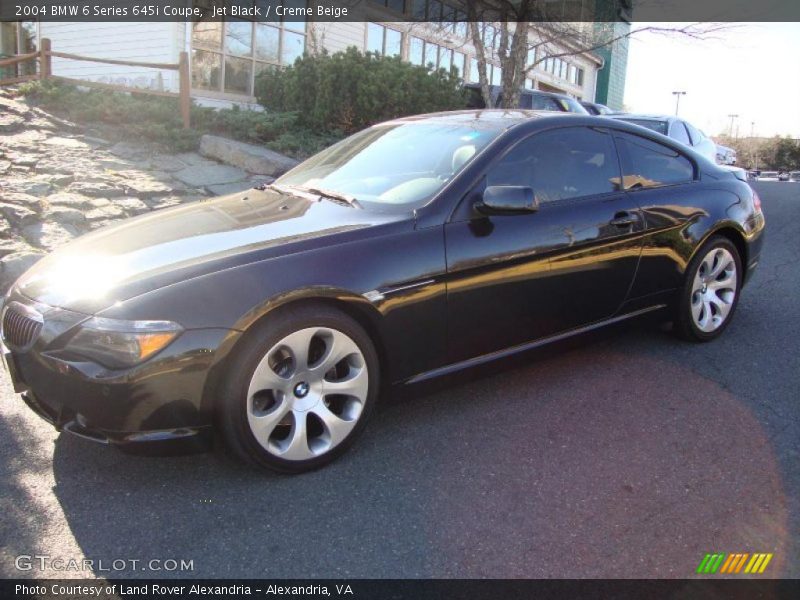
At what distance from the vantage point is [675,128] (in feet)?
38.0

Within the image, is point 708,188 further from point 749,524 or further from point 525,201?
point 749,524

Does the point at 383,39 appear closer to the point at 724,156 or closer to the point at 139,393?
the point at 724,156

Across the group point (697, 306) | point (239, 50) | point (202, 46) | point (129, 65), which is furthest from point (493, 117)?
point (239, 50)

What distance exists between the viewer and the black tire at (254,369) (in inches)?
106

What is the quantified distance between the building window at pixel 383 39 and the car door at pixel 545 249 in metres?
15.8

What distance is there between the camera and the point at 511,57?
12570 millimetres

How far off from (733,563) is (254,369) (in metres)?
1.89

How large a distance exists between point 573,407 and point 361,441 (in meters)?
1.18

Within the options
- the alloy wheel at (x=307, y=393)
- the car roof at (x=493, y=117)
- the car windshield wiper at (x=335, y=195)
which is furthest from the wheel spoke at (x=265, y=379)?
the car roof at (x=493, y=117)

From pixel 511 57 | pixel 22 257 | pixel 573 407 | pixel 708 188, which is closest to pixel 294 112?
pixel 511 57

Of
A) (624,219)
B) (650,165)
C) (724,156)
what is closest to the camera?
(624,219)

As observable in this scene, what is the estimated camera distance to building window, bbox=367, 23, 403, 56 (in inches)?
745

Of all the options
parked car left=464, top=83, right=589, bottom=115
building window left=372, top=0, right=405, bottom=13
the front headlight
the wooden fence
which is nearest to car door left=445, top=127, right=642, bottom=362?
the front headlight

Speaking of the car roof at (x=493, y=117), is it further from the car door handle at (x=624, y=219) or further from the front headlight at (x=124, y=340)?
the front headlight at (x=124, y=340)
